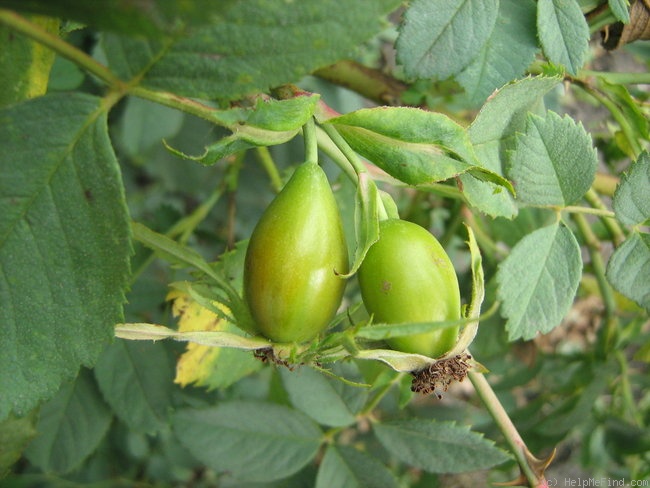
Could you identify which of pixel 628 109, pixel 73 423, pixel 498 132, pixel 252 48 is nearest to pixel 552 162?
pixel 498 132

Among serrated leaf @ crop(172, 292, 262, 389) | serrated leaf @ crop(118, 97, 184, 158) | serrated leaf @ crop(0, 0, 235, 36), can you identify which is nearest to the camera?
serrated leaf @ crop(0, 0, 235, 36)

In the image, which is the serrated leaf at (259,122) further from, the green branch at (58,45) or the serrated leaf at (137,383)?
the serrated leaf at (137,383)

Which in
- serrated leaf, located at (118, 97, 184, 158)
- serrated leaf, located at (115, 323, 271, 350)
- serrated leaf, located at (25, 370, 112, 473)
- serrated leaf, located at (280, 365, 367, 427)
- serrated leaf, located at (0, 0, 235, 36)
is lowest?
serrated leaf, located at (25, 370, 112, 473)

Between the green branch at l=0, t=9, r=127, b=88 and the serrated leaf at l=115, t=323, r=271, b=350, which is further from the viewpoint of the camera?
the serrated leaf at l=115, t=323, r=271, b=350

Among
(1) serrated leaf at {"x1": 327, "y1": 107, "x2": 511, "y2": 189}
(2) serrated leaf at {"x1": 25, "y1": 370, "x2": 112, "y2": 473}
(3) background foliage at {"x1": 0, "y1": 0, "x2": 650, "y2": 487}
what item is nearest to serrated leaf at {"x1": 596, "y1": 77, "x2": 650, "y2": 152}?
(3) background foliage at {"x1": 0, "y1": 0, "x2": 650, "y2": 487}

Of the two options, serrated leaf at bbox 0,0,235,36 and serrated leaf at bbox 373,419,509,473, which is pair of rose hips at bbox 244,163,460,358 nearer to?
serrated leaf at bbox 0,0,235,36

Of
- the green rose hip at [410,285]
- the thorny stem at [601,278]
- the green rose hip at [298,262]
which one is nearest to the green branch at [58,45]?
the green rose hip at [298,262]
